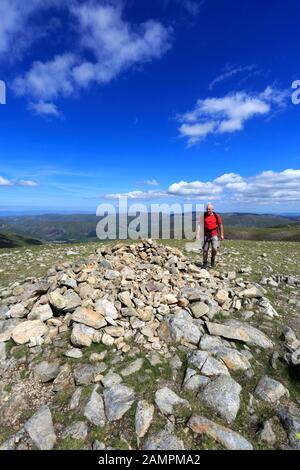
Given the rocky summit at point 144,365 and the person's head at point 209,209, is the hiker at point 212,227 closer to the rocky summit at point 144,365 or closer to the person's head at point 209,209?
the person's head at point 209,209

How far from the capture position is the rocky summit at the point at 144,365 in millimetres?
5195

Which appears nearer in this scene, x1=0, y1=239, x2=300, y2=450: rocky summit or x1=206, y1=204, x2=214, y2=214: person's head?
x1=0, y1=239, x2=300, y2=450: rocky summit

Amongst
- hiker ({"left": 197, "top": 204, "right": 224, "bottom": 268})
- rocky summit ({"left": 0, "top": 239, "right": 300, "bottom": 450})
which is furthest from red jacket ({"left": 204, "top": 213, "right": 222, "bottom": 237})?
rocky summit ({"left": 0, "top": 239, "right": 300, "bottom": 450})

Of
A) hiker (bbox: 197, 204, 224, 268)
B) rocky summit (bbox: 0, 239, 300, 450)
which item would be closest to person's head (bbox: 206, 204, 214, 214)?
hiker (bbox: 197, 204, 224, 268)

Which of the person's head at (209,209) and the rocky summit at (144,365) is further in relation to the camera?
the person's head at (209,209)

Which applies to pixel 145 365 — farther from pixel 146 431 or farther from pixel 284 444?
pixel 284 444

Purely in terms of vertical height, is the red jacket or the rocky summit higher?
the red jacket

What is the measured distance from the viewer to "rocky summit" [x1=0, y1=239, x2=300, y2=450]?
5.20 m

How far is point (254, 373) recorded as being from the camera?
684 cm

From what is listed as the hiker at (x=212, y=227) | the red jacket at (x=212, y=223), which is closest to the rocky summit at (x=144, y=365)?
the hiker at (x=212, y=227)

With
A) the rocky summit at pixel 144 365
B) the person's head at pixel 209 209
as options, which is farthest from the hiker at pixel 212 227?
the rocky summit at pixel 144 365

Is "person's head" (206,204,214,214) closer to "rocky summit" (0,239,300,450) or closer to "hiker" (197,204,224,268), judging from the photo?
"hiker" (197,204,224,268)

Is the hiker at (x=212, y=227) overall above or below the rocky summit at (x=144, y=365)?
above
